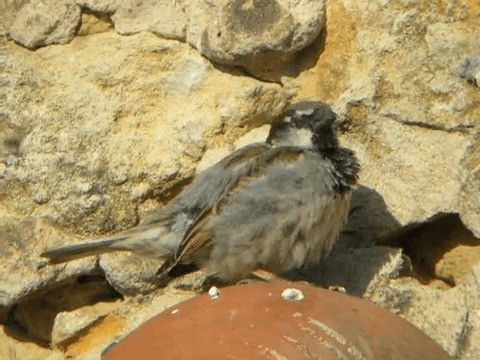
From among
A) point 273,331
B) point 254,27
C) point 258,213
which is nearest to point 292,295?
point 273,331

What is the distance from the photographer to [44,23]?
14.5 ft

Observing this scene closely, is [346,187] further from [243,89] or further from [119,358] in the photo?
[119,358]

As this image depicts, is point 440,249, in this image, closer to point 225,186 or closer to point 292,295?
point 225,186

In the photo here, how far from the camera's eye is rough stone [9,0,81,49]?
14.5 ft

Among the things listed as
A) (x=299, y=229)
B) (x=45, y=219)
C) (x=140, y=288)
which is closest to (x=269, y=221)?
(x=299, y=229)

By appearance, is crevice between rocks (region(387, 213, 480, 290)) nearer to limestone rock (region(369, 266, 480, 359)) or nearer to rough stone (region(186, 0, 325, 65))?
limestone rock (region(369, 266, 480, 359))

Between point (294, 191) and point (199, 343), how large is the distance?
1332 mm

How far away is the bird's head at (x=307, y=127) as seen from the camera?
428 cm

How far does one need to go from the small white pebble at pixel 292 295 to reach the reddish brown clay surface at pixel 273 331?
15 millimetres

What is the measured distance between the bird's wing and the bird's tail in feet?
0.68

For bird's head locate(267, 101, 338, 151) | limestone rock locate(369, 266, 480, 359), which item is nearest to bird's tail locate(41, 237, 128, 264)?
bird's head locate(267, 101, 338, 151)

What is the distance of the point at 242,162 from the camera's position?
4.23m

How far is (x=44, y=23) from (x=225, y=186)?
938 millimetres

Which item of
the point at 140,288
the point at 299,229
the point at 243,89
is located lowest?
the point at 140,288
